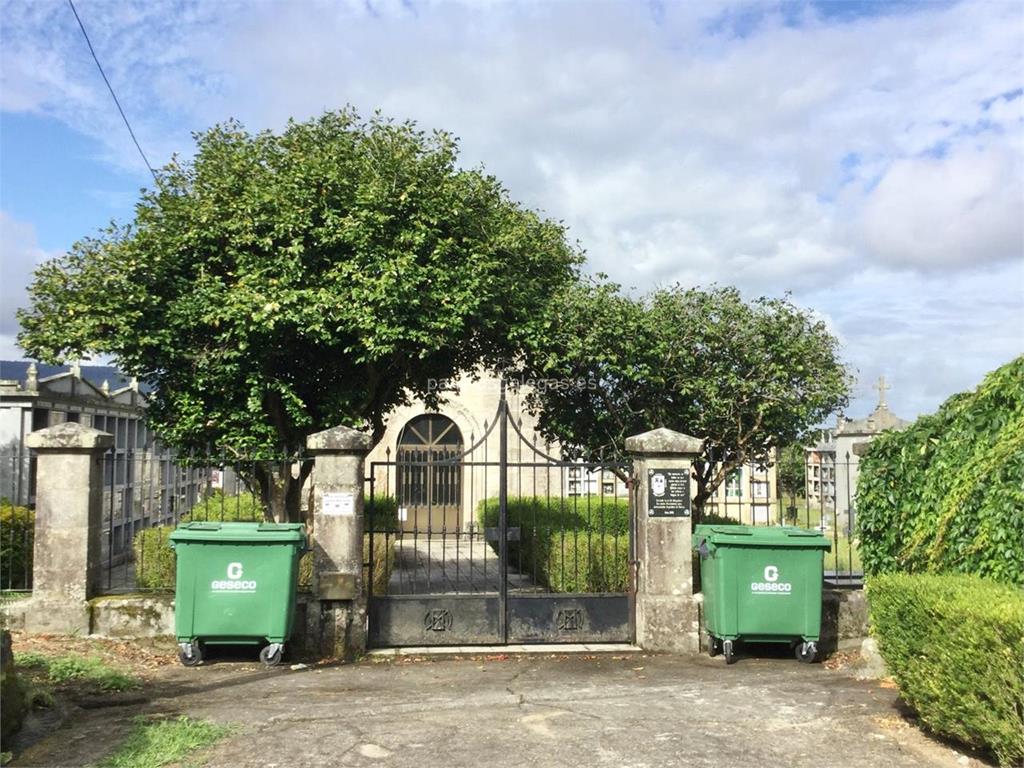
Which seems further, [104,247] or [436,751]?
[104,247]

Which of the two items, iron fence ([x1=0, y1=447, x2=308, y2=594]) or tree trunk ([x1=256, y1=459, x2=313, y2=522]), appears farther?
tree trunk ([x1=256, y1=459, x2=313, y2=522])

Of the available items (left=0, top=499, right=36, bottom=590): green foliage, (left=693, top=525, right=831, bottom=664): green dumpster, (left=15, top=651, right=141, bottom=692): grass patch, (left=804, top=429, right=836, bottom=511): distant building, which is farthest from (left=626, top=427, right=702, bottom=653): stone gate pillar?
(left=0, top=499, right=36, bottom=590): green foliage

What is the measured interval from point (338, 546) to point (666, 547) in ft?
10.3

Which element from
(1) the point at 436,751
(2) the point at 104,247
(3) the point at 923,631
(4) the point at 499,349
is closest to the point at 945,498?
(3) the point at 923,631

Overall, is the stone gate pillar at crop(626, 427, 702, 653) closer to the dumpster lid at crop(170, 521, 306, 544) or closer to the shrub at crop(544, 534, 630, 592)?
the shrub at crop(544, 534, 630, 592)

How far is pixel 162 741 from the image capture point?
5109 mm

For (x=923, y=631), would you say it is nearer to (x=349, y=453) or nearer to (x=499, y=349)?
(x=349, y=453)

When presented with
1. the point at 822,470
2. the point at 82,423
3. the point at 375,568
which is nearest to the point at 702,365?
the point at 822,470

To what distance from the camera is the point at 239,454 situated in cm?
1059

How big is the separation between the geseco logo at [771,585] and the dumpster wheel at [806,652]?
0.55 m

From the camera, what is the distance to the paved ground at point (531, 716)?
16.4 feet

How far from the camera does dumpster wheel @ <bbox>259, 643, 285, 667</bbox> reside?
7.36 meters

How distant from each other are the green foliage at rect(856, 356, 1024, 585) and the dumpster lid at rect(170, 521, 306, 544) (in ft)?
15.7

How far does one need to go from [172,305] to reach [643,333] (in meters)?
5.80
